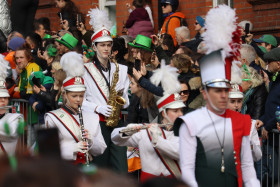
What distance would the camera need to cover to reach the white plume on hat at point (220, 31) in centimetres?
537

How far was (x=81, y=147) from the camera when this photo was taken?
6719mm

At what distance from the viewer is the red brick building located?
39.4ft

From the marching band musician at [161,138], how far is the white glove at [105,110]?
1402 millimetres

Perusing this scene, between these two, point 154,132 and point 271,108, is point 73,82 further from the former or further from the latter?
point 271,108

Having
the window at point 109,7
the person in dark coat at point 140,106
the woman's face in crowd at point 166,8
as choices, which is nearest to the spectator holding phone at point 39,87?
the person in dark coat at point 140,106

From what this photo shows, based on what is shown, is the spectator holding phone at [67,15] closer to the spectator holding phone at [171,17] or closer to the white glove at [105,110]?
the spectator holding phone at [171,17]

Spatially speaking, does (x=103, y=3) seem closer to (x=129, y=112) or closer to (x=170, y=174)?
(x=129, y=112)

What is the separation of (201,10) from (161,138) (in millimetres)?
7247

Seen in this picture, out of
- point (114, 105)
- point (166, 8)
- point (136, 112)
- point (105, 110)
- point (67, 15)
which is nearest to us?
point (105, 110)

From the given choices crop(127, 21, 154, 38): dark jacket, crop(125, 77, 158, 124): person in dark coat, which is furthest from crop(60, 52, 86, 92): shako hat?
crop(127, 21, 154, 38): dark jacket

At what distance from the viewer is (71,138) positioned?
6980mm

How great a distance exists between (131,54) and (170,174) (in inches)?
174

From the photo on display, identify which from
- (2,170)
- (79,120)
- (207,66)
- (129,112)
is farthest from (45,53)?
(2,170)

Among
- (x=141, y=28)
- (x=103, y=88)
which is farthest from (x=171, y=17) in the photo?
(x=103, y=88)
